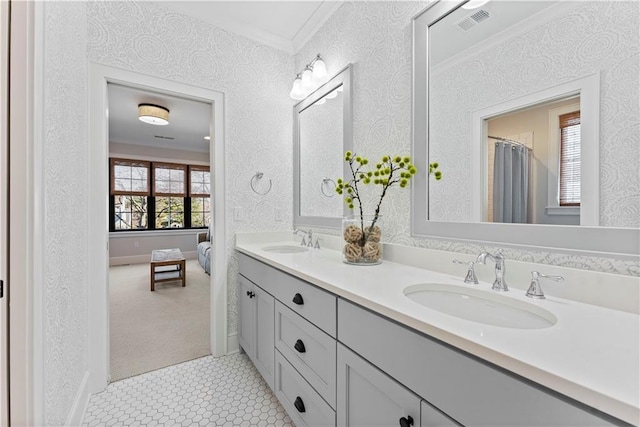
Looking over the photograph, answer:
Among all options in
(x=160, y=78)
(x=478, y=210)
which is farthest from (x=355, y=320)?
(x=160, y=78)

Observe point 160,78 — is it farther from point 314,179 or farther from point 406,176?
point 406,176

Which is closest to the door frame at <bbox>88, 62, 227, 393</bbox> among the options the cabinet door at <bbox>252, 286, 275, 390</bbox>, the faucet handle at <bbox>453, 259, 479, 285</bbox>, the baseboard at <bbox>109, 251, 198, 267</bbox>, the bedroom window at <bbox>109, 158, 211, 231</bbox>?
the cabinet door at <bbox>252, 286, 275, 390</bbox>

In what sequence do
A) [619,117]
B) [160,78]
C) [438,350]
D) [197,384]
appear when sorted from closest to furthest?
[438,350] → [619,117] → [197,384] → [160,78]

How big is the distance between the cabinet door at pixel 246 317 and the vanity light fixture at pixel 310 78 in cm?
147

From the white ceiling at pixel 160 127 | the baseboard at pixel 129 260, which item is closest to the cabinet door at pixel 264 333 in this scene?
the white ceiling at pixel 160 127

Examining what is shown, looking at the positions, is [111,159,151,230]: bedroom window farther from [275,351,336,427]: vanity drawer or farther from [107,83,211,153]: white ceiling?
[275,351,336,427]: vanity drawer

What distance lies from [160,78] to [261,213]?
1158 millimetres

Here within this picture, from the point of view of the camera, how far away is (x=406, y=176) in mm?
1361

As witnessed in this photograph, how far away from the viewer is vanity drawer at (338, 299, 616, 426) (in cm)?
50

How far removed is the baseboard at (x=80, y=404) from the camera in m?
1.34

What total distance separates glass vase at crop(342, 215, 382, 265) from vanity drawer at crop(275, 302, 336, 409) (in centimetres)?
40

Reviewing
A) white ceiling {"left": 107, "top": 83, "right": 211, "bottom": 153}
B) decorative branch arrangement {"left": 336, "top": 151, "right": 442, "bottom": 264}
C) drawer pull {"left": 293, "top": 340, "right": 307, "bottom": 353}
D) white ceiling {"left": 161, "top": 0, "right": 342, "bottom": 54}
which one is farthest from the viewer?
white ceiling {"left": 107, "top": 83, "right": 211, "bottom": 153}

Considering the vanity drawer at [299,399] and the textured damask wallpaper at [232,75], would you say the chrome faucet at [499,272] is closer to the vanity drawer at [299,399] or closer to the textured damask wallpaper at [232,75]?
the vanity drawer at [299,399]

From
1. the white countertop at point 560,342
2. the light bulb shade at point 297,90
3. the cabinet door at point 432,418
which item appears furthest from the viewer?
the light bulb shade at point 297,90
